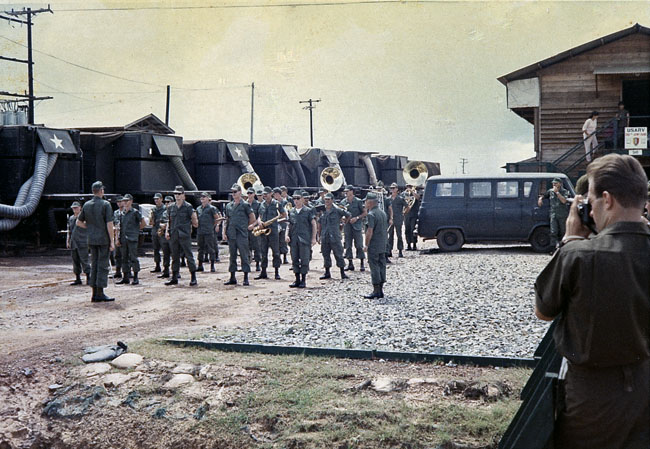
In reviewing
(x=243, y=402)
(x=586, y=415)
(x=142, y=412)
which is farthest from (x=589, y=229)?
(x=142, y=412)

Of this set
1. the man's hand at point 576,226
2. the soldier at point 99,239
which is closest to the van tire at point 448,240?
the soldier at point 99,239

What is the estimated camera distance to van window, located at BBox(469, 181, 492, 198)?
17891mm

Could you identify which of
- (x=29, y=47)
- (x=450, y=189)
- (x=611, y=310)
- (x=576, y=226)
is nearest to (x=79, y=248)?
(x=450, y=189)

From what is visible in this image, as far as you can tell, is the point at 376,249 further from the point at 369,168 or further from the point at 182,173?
the point at 369,168

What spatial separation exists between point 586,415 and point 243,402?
151 inches

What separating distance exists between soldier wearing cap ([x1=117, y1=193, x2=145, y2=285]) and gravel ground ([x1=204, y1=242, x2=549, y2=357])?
3.58 metres

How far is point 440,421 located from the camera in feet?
18.1

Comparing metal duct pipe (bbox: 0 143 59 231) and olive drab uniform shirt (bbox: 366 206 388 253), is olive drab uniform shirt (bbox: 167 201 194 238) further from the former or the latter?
metal duct pipe (bbox: 0 143 59 231)

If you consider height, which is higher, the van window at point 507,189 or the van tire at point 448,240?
the van window at point 507,189

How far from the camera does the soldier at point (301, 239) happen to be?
1328cm

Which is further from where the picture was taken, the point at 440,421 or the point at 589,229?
the point at 440,421

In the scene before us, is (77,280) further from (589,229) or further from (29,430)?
(589,229)

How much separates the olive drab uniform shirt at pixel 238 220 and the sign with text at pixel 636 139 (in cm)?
1140

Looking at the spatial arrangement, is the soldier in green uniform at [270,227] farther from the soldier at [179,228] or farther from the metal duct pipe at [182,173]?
the metal duct pipe at [182,173]
